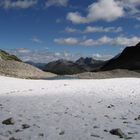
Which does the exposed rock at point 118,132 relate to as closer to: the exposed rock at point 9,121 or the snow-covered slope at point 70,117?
the snow-covered slope at point 70,117

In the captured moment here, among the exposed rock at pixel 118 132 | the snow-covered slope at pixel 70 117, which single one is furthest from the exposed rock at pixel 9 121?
the exposed rock at pixel 118 132

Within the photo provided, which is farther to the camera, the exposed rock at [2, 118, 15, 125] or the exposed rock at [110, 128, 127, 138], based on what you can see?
the exposed rock at [2, 118, 15, 125]

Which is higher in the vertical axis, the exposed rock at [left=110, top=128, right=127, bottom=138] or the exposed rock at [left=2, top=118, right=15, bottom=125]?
the exposed rock at [left=2, top=118, right=15, bottom=125]

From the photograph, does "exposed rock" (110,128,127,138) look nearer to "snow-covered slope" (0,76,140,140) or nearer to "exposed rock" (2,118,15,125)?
"snow-covered slope" (0,76,140,140)

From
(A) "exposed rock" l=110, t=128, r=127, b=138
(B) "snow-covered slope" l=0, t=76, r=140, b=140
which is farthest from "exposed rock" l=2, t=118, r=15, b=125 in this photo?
(A) "exposed rock" l=110, t=128, r=127, b=138

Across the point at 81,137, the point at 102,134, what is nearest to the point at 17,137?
the point at 81,137

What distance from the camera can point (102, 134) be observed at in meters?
12.9

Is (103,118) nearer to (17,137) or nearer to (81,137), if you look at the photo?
(81,137)

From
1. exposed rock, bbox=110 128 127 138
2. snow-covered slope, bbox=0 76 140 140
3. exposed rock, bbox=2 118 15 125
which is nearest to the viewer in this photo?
exposed rock, bbox=110 128 127 138

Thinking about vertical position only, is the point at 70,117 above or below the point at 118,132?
above

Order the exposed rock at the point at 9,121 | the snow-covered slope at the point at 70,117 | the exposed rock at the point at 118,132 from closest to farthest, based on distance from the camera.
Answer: the exposed rock at the point at 118,132 → the snow-covered slope at the point at 70,117 → the exposed rock at the point at 9,121

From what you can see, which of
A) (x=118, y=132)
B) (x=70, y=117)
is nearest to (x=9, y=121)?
(x=70, y=117)

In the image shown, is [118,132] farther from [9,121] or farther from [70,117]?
[9,121]

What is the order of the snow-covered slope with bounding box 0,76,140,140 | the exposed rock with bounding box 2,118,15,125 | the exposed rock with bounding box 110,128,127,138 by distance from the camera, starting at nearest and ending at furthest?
the exposed rock with bounding box 110,128,127,138 < the snow-covered slope with bounding box 0,76,140,140 < the exposed rock with bounding box 2,118,15,125
